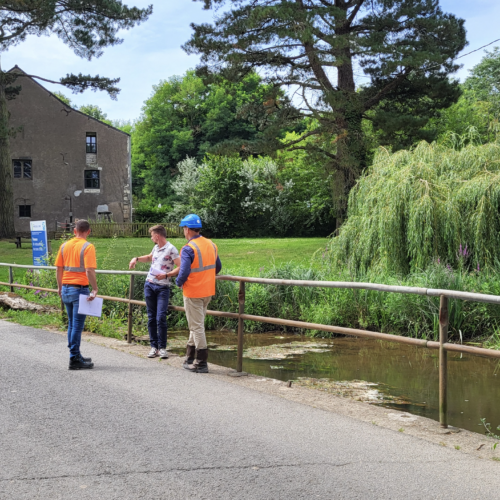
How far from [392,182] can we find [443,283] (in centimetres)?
321

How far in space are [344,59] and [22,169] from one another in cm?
2962

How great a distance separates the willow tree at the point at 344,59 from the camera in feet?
83.6

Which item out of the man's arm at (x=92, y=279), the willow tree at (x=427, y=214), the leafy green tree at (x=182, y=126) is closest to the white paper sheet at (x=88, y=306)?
the man's arm at (x=92, y=279)

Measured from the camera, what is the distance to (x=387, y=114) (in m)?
26.2

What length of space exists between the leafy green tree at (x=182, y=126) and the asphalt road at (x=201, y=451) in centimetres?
6130

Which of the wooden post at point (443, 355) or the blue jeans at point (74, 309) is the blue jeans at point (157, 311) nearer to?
the blue jeans at point (74, 309)

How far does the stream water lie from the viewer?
8.30 metres

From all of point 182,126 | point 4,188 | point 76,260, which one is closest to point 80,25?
point 4,188

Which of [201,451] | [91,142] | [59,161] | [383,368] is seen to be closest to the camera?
[201,451]

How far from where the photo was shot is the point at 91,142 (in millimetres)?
49438

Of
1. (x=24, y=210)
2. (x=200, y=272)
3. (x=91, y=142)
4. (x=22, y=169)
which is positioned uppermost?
(x=91, y=142)

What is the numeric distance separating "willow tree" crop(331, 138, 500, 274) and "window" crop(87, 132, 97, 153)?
35.7 meters

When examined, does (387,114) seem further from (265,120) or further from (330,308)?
(330,308)

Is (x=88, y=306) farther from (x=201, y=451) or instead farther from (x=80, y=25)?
(x=80, y=25)
